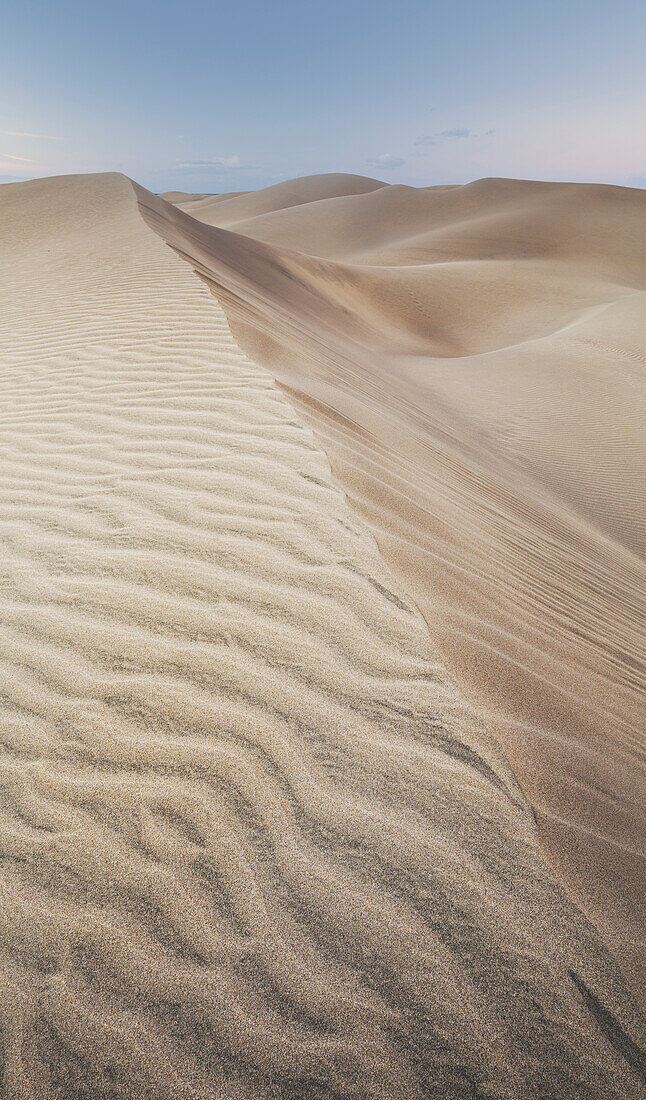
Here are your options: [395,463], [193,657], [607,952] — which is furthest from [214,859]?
[395,463]

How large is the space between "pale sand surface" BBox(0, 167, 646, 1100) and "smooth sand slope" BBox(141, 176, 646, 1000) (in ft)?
0.16

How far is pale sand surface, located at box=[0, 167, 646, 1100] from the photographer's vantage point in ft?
3.35

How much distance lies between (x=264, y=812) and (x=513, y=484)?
4682 mm

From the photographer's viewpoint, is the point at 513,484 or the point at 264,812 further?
the point at 513,484

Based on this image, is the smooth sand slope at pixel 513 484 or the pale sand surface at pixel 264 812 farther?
the smooth sand slope at pixel 513 484

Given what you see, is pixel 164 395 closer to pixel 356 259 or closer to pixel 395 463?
pixel 395 463

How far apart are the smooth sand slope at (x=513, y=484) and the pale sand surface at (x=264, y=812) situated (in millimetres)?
50

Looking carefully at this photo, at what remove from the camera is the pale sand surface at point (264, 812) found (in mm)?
1021

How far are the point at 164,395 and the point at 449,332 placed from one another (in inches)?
572

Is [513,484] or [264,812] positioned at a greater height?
[513,484]

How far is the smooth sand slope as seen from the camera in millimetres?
1597

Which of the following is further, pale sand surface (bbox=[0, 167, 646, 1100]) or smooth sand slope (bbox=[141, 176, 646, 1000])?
smooth sand slope (bbox=[141, 176, 646, 1000])

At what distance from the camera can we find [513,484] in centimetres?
539

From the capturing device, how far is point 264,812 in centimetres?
133
